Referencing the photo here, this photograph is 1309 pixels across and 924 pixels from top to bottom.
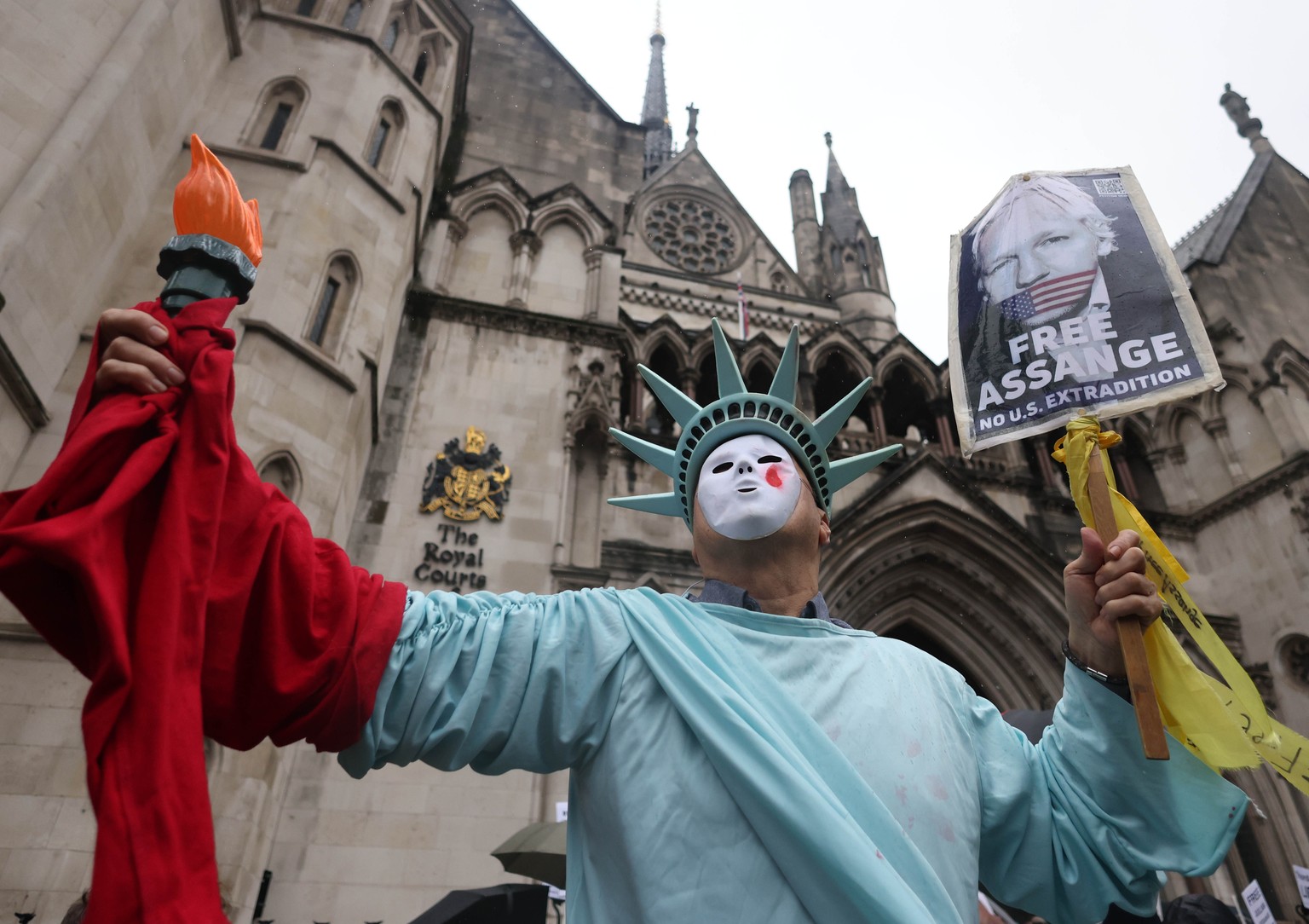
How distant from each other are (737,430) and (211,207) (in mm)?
1557

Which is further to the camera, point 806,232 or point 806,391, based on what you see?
point 806,232

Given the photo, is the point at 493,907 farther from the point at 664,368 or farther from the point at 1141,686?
the point at 664,368

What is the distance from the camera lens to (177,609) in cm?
124

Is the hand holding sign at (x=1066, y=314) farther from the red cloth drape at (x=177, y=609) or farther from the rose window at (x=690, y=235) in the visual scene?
the rose window at (x=690, y=235)

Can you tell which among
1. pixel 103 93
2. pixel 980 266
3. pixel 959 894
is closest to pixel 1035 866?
pixel 959 894

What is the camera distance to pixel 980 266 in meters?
2.70

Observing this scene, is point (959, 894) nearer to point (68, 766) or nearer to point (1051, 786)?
point (1051, 786)

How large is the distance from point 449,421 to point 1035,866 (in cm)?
850

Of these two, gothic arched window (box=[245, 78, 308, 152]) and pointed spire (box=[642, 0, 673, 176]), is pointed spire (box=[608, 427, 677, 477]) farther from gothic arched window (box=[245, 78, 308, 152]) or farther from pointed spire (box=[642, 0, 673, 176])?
pointed spire (box=[642, 0, 673, 176])

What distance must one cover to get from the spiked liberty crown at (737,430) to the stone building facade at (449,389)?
5.12 metres

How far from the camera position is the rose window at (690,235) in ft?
70.7

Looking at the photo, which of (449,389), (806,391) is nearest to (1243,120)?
(806,391)

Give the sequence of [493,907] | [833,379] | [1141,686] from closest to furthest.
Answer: [1141,686], [493,907], [833,379]

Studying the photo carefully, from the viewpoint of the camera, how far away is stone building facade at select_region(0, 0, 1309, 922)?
5.72 metres
